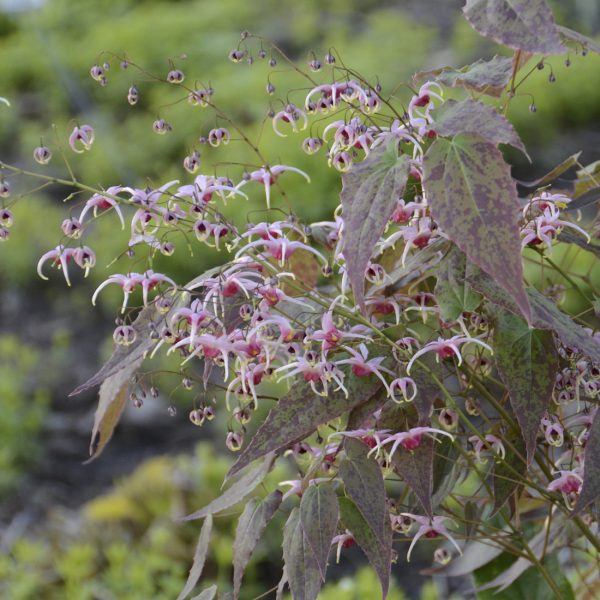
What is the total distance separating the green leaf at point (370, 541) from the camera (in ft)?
2.30

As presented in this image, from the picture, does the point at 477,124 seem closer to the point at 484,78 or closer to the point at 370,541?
the point at 484,78

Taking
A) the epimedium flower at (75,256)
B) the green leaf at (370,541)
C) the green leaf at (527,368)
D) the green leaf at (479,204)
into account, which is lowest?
the green leaf at (370,541)

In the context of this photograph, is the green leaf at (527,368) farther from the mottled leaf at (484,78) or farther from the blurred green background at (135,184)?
the blurred green background at (135,184)

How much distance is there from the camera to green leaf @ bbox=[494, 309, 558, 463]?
675 millimetres

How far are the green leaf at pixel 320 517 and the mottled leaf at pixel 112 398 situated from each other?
16cm

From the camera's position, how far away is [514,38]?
24.4 inches

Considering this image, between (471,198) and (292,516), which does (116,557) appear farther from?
(471,198)

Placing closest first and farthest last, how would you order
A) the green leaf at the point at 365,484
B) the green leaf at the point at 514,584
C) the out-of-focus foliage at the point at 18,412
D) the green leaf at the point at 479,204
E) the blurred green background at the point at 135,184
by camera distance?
1. the green leaf at the point at 479,204
2. the green leaf at the point at 365,484
3. the green leaf at the point at 514,584
4. the blurred green background at the point at 135,184
5. the out-of-focus foliage at the point at 18,412

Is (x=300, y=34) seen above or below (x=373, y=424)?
below

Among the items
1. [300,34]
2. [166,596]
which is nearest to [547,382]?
[166,596]

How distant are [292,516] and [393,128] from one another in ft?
0.95

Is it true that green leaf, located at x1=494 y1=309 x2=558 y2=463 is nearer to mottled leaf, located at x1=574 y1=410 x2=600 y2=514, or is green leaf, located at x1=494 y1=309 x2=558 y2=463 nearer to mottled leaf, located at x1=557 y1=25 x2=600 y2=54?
mottled leaf, located at x1=574 y1=410 x2=600 y2=514

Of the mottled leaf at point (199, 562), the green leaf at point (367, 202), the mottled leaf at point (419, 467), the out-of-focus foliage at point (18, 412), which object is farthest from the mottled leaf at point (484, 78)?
the out-of-focus foliage at point (18, 412)

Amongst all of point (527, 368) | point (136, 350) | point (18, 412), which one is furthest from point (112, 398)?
point (18, 412)
